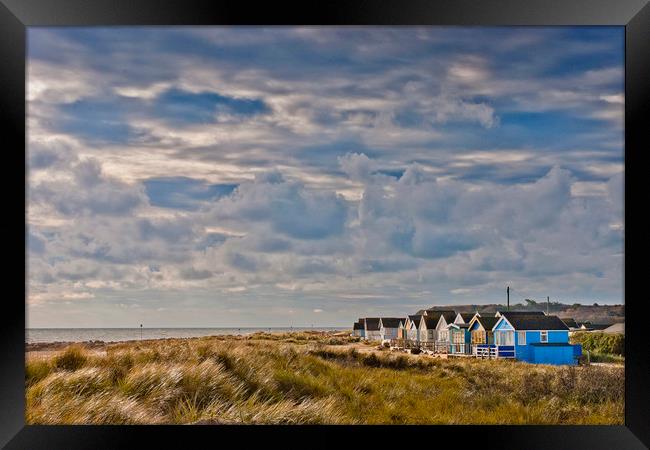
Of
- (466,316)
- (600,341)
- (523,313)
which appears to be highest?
(523,313)

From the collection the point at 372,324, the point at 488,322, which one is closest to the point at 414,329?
the point at 372,324

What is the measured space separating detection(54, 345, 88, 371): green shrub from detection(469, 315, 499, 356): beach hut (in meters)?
8.87

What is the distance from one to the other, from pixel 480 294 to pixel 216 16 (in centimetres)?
816

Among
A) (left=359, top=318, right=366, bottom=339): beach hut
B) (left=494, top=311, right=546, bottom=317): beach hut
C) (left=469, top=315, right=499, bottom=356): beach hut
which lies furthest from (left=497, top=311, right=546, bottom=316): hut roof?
(left=359, top=318, right=366, bottom=339): beach hut

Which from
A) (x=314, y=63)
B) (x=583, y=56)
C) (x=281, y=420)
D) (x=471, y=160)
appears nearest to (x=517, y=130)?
(x=471, y=160)

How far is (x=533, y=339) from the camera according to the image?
444 inches

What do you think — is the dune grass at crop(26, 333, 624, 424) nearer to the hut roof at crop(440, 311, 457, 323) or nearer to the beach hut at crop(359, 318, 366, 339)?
the beach hut at crop(359, 318, 366, 339)

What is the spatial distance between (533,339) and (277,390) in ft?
25.1

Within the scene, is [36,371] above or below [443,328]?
above

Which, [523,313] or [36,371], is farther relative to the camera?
[523,313]

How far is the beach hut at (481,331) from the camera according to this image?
11961mm

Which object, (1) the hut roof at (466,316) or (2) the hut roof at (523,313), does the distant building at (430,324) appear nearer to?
(1) the hut roof at (466,316)

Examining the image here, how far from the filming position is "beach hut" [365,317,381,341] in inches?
507

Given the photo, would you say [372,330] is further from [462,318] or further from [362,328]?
[462,318]
